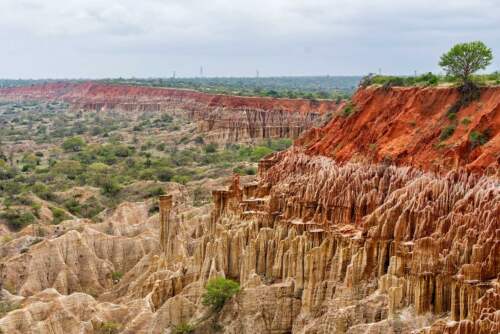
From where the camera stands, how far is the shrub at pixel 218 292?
27891 mm

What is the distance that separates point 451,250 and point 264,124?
78487 mm

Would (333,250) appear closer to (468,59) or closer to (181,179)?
(468,59)

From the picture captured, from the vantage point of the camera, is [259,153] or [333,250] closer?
[333,250]

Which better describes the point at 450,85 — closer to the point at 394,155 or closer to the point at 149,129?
the point at 394,155

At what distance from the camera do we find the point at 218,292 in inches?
1102

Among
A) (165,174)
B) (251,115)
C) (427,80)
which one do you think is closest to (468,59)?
(427,80)

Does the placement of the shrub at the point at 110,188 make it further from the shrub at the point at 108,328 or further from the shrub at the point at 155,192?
the shrub at the point at 108,328

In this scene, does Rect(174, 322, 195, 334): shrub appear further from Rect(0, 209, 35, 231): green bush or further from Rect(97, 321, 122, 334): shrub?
Rect(0, 209, 35, 231): green bush

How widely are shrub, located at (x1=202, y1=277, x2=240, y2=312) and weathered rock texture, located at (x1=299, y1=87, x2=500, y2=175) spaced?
7557 millimetres

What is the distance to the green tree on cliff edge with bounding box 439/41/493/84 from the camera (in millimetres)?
31266

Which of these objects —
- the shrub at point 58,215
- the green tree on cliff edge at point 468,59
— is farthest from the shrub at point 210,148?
the green tree on cliff edge at point 468,59

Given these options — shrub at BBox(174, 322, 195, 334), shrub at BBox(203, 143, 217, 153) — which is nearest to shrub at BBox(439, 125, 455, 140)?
shrub at BBox(174, 322, 195, 334)

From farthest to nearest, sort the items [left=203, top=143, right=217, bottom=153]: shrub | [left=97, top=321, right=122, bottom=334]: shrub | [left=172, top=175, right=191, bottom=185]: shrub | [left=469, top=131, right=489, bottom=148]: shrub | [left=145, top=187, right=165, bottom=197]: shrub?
[left=203, top=143, right=217, bottom=153]: shrub, [left=172, top=175, right=191, bottom=185]: shrub, [left=145, top=187, right=165, bottom=197]: shrub, [left=97, top=321, right=122, bottom=334]: shrub, [left=469, top=131, right=489, bottom=148]: shrub

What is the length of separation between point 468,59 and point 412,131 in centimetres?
417
